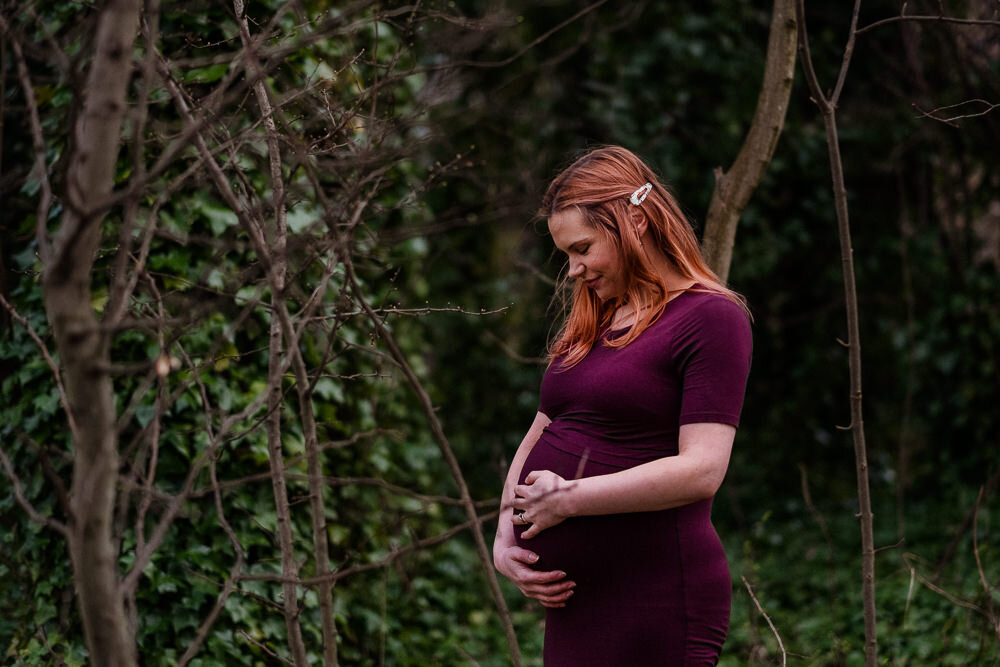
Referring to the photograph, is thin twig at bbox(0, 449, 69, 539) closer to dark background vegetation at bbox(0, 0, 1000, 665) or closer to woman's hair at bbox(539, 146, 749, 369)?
woman's hair at bbox(539, 146, 749, 369)

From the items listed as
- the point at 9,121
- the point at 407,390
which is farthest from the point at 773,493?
the point at 9,121

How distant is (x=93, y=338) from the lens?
1126mm

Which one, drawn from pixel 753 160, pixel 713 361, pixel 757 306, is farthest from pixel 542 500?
pixel 757 306

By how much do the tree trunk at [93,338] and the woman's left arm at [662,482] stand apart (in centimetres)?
82

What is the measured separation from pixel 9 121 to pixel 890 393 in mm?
5562

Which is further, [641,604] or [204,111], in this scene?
[641,604]

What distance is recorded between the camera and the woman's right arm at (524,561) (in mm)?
1823

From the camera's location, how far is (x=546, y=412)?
204 centimetres

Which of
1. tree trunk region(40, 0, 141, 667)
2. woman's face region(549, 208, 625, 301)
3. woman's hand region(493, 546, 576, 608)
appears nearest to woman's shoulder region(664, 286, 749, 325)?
woman's face region(549, 208, 625, 301)

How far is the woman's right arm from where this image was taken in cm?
182

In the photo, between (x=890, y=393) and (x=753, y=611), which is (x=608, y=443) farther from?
(x=890, y=393)

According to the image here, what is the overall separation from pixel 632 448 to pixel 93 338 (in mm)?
1032

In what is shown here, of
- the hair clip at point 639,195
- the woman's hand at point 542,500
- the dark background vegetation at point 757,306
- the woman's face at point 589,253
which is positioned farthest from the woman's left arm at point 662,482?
the dark background vegetation at point 757,306

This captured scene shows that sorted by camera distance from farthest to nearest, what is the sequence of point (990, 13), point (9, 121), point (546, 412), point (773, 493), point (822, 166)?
point (773, 493)
point (822, 166)
point (990, 13)
point (9, 121)
point (546, 412)
